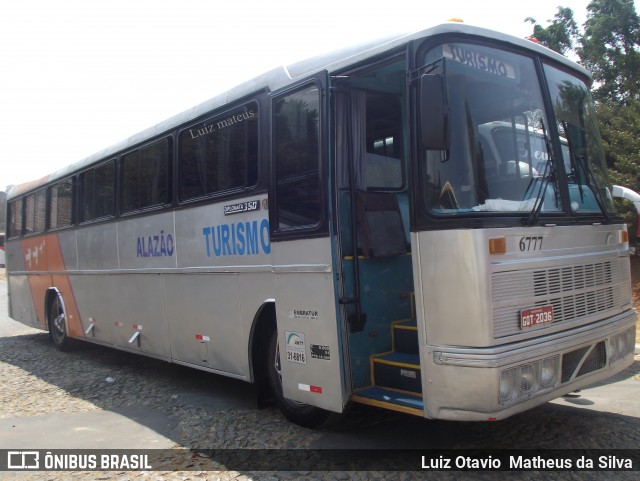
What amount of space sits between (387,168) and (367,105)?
62cm

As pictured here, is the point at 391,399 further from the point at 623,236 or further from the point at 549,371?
the point at 623,236

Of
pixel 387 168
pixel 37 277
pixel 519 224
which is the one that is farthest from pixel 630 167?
pixel 37 277

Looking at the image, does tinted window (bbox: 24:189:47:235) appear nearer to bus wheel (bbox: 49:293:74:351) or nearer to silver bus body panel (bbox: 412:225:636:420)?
bus wheel (bbox: 49:293:74:351)

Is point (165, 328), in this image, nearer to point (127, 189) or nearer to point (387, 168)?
point (127, 189)

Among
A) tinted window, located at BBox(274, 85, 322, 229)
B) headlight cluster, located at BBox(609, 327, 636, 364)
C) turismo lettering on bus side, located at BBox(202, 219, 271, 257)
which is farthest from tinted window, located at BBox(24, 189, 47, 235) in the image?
headlight cluster, located at BBox(609, 327, 636, 364)

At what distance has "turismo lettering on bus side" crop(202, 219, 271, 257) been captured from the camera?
5605 mm

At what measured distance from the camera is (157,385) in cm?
766

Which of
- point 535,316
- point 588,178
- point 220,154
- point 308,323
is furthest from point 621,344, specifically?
point 220,154

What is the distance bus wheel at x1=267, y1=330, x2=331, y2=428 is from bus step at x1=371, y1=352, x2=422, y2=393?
77cm

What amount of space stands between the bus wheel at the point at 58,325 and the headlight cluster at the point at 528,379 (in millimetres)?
8770

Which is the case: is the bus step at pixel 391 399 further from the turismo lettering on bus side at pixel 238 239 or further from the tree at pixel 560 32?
the tree at pixel 560 32

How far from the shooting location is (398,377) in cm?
468

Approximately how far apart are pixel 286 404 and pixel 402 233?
199 centimetres

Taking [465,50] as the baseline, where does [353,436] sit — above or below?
below
